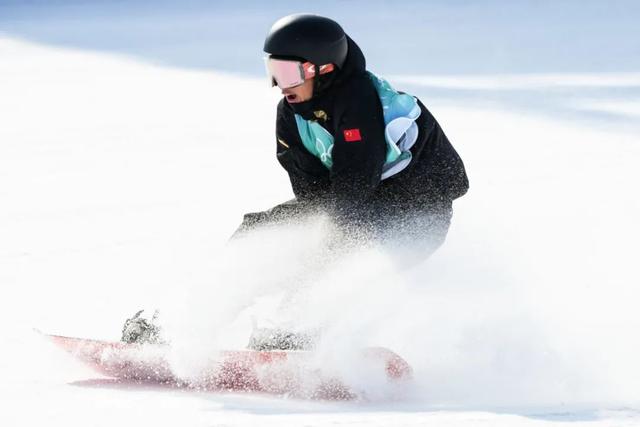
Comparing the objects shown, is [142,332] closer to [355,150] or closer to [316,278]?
[316,278]

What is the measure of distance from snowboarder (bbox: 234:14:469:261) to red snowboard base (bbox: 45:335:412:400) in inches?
14.9

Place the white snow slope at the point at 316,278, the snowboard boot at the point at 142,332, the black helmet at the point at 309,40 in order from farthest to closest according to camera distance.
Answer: the snowboard boot at the point at 142,332 < the black helmet at the point at 309,40 < the white snow slope at the point at 316,278

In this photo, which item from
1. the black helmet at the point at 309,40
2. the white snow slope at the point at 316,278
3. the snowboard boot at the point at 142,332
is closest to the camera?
the white snow slope at the point at 316,278

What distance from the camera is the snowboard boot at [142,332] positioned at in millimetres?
3271

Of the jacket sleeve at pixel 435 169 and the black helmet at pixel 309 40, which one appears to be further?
the jacket sleeve at pixel 435 169

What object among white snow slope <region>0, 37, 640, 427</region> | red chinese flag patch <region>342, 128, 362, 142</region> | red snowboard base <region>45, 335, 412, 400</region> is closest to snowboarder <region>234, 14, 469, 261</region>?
red chinese flag patch <region>342, 128, 362, 142</region>

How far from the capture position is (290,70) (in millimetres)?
3127

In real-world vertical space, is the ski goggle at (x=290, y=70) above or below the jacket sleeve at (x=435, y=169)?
above

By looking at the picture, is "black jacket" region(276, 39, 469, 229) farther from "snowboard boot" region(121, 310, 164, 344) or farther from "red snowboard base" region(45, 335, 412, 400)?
"snowboard boot" region(121, 310, 164, 344)

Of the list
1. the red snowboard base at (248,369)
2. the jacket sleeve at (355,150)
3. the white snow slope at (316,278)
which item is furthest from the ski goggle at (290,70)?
the red snowboard base at (248,369)

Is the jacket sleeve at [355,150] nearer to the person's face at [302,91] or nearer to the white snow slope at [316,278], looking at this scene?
the person's face at [302,91]

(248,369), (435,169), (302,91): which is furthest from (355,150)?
(248,369)

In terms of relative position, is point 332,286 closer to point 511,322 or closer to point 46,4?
point 511,322

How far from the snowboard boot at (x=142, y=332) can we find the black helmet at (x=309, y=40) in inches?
33.8
